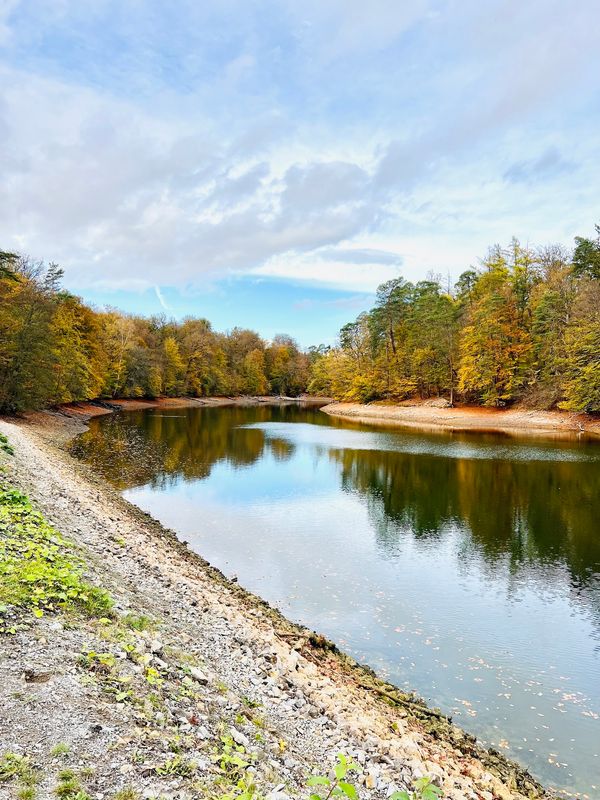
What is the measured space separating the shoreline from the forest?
23.5 metres

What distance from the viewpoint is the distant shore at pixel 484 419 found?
4575cm

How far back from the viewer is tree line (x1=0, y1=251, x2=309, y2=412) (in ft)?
110

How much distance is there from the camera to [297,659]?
773cm

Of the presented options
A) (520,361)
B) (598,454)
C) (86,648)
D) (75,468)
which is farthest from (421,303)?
(86,648)

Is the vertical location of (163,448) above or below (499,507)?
above

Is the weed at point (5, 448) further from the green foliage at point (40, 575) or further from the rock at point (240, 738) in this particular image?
the rock at point (240, 738)

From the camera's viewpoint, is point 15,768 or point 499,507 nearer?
point 15,768

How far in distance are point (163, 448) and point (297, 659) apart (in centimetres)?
2758

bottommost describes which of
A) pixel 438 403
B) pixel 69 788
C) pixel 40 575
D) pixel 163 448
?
pixel 163 448

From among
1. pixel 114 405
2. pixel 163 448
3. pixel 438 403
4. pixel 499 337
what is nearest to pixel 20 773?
pixel 163 448

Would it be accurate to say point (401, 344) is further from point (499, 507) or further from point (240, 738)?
point (240, 738)

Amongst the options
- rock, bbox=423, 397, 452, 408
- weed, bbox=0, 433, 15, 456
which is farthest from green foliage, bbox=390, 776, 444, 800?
rock, bbox=423, 397, 452, 408

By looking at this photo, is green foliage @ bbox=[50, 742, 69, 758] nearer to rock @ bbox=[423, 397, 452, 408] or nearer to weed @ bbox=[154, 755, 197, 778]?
weed @ bbox=[154, 755, 197, 778]

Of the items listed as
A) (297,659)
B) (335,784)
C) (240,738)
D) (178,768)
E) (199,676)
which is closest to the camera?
(178,768)
